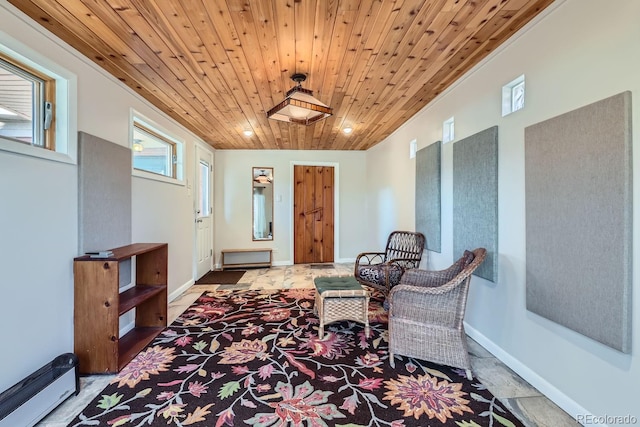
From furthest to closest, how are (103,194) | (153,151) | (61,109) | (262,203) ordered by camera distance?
(262,203) → (153,151) → (103,194) → (61,109)

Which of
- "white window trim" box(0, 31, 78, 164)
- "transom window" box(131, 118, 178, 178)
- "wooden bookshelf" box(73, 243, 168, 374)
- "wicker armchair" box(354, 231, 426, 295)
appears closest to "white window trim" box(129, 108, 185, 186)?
"transom window" box(131, 118, 178, 178)

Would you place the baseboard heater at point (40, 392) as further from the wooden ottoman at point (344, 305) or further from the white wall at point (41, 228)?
the wooden ottoman at point (344, 305)

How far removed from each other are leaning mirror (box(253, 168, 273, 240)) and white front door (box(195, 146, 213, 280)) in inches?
33.9

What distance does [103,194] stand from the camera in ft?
7.64

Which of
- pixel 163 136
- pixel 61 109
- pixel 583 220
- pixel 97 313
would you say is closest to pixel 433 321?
pixel 583 220

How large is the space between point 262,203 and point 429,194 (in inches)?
139

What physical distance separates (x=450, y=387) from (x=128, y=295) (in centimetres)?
267

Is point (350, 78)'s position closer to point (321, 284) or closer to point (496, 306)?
point (321, 284)

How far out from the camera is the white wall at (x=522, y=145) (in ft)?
4.39

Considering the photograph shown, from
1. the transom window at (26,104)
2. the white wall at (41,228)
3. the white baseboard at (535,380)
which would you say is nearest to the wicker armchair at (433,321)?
the white baseboard at (535,380)

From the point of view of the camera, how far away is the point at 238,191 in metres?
5.70

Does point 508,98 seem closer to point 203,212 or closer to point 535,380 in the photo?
point 535,380

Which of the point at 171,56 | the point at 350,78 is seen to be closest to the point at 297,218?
the point at 350,78

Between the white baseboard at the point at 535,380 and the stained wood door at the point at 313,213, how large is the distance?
148 inches
